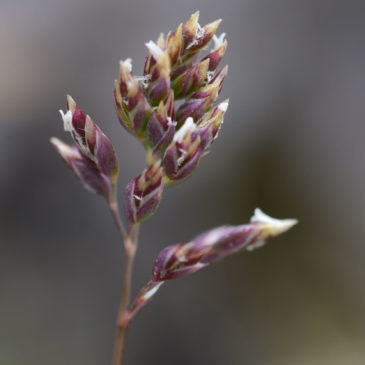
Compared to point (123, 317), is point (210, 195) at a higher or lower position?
lower

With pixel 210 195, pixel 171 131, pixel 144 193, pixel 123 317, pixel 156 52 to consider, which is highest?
pixel 156 52

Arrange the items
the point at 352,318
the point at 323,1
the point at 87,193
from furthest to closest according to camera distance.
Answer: the point at 323,1
the point at 87,193
the point at 352,318

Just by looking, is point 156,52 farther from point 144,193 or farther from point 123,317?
point 123,317

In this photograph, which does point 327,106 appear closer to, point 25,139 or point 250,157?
point 250,157

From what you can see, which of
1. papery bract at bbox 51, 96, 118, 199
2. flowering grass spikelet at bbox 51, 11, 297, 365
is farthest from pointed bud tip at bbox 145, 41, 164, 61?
papery bract at bbox 51, 96, 118, 199

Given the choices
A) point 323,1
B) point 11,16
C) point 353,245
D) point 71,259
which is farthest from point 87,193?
point 323,1

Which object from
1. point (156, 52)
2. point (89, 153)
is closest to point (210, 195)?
point (89, 153)

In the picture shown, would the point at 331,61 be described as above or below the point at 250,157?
above

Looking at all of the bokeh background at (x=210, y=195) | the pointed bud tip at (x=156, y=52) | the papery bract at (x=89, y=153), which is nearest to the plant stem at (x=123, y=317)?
the papery bract at (x=89, y=153)
